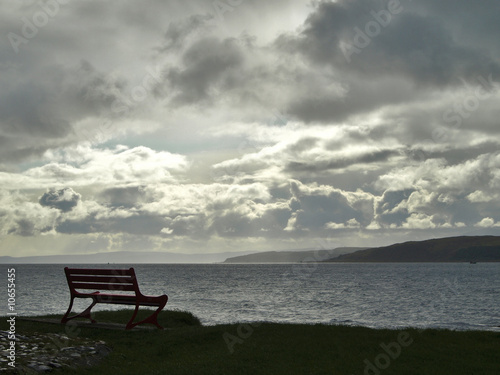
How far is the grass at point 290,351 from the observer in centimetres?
1086

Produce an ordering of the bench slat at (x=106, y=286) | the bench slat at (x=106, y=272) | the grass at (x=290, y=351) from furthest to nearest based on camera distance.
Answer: the bench slat at (x=106, y=286) < the bench slat at (x=106, y=272) < the grass at (x=290, y=351)

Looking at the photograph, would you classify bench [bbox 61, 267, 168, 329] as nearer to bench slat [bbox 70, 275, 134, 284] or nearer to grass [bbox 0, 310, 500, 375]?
bench slat [bbox 70, 275, 134, 284]

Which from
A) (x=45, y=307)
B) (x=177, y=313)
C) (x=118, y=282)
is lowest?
(x=45, y=307)

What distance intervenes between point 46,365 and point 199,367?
354 centimetres

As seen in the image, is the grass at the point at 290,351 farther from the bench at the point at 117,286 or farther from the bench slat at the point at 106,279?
the bench slat at the point at 106,279

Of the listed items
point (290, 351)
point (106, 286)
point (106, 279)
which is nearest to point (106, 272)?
point (106, 279)

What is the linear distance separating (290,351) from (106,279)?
7735mm

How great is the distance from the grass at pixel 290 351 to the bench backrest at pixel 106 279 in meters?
1.57

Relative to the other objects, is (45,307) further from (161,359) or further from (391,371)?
(391,371)

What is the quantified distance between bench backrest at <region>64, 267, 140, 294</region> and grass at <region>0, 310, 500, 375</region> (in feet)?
5.15

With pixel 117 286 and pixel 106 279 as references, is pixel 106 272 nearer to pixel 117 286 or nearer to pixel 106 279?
pixel 106 279

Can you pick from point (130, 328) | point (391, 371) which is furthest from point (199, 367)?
point (130, 328)

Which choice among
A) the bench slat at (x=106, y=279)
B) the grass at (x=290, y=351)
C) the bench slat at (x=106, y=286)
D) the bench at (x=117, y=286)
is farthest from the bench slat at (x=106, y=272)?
the grass at (x=290, y=351)

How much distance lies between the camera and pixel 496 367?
37.0 ft
